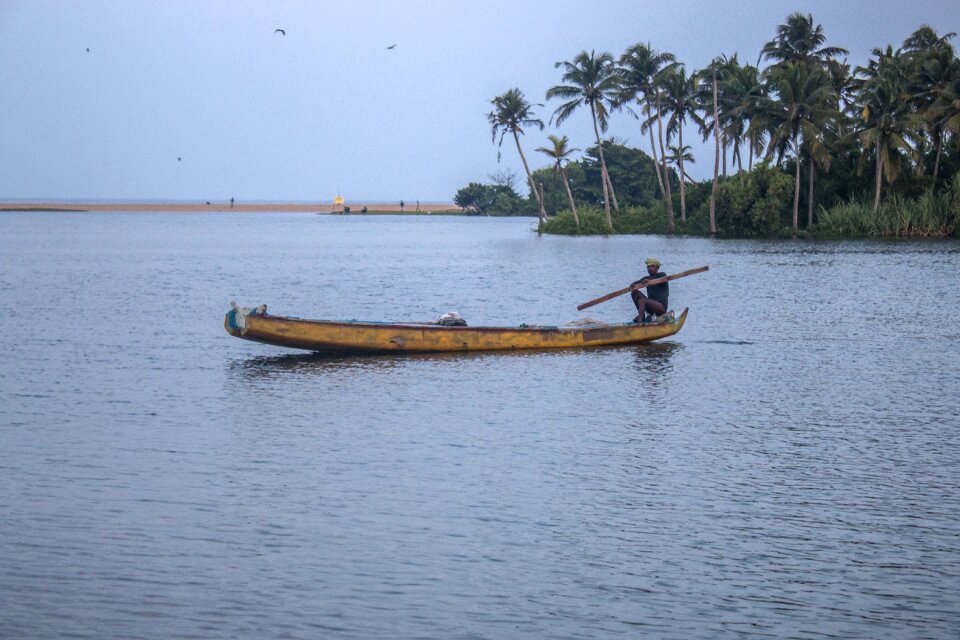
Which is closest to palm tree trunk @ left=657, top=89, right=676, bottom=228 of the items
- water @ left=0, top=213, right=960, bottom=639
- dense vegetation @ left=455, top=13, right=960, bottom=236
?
dense vegetation @ left=455, top=13, right=960, bottom=236

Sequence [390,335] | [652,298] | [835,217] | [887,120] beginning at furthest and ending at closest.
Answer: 1. [835,217]
2. [887,120]
3. [652,298]
4. [390,335]

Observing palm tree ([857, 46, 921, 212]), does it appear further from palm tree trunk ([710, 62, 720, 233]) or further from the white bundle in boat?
the white bundle in boat

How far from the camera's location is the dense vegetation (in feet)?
216

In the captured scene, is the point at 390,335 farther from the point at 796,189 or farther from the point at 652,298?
the point at 796,189

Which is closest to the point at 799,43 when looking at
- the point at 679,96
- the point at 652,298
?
the point at 679,96

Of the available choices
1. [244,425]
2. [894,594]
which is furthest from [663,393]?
[894,594]

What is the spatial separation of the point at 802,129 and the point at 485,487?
57966mm

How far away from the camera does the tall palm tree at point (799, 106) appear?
6575cm

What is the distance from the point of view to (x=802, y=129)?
66562 mm

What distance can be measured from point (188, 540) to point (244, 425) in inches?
230

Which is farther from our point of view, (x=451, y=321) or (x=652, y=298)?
(x=652, y=298)

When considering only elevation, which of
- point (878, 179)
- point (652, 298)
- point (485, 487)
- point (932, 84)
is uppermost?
point (932, 84)

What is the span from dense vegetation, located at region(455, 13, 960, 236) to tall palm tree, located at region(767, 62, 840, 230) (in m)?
0.08

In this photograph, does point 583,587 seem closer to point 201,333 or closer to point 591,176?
point 201,333
